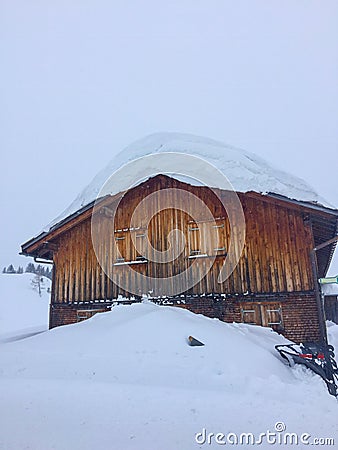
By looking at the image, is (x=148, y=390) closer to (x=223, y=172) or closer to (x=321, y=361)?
(x=321, y=361)

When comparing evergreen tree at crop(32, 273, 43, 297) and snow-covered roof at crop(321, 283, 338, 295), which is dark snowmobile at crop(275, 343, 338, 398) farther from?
evergreen tree at crop(32, 273, 43, 297)

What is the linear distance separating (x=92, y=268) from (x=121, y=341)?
6342 millimetres

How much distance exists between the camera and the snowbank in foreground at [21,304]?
29.5 meters

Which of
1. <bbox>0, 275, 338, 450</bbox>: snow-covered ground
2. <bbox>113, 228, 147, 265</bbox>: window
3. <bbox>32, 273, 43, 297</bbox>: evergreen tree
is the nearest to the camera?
<bbox>0, 275, 338, 450</bbox>: snow-covered ground

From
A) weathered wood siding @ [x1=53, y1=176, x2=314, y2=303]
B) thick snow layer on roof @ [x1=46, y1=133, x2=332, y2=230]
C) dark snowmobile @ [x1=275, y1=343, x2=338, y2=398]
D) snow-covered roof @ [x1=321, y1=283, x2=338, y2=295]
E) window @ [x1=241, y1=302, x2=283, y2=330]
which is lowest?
dark snowmobile @ [x1=275, y1=343, x2=338, y2=398]

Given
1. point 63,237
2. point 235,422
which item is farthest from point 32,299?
point 235,422

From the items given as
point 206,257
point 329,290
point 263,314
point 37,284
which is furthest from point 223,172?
point 37,284

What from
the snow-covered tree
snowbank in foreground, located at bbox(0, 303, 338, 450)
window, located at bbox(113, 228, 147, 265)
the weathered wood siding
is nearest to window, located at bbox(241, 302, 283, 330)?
the weathered wood siding

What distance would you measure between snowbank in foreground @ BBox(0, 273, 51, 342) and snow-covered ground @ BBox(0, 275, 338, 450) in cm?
1937

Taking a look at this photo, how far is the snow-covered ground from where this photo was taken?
151 inches

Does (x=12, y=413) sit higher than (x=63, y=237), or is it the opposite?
(x=63, y=237)

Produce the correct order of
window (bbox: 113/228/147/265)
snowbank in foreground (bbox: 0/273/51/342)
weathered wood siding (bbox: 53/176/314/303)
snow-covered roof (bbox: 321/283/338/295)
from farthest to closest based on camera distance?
snowbank in foreground (bbox: 0/273/51/342)
snow-covered roof (bbox: 321/283/338/295)
window (bbox: 113/228/147/265)
weathered wood siding (bbox: 53/176/314/303)

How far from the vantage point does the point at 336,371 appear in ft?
23.2

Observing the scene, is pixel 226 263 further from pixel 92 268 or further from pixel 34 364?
pixel 34 364
